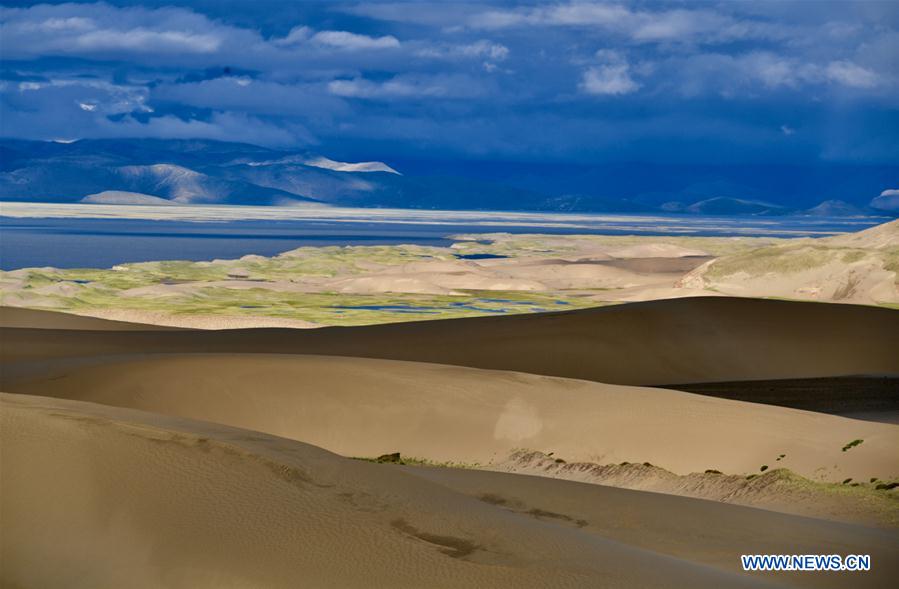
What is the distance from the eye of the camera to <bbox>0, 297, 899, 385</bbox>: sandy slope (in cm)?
2653

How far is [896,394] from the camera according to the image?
22.2 m

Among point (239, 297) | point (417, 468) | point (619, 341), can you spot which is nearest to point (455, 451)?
point (417, 468)

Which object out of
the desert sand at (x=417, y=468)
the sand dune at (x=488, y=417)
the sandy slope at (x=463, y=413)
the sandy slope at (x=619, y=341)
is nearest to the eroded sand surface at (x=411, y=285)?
the sandy slope at (x=619, y=341)

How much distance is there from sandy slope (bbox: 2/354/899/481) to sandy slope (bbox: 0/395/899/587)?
4974 mm

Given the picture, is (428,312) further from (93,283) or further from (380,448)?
(380,448)

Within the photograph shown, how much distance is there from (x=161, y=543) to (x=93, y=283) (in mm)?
56477

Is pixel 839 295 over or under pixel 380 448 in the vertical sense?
over

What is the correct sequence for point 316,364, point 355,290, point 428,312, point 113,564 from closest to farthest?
point 113,564 → point 316,364 → point 428,312 → point 355,290

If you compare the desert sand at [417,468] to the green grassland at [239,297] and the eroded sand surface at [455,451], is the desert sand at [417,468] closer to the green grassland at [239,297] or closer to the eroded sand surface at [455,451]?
the eroded sand surface at [455,451]

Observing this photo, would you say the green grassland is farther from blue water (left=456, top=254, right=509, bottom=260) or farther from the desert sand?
blue water (left=456, top=254, right=509, bottom=260)

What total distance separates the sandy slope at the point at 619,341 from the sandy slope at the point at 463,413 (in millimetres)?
5784

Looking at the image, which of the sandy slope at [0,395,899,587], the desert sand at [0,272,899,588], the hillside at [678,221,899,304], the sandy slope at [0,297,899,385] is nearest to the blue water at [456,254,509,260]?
the hillside at [678,221,899,304]

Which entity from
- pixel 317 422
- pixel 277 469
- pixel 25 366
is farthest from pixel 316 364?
pixel 277 469

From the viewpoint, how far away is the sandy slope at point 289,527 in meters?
7.89
